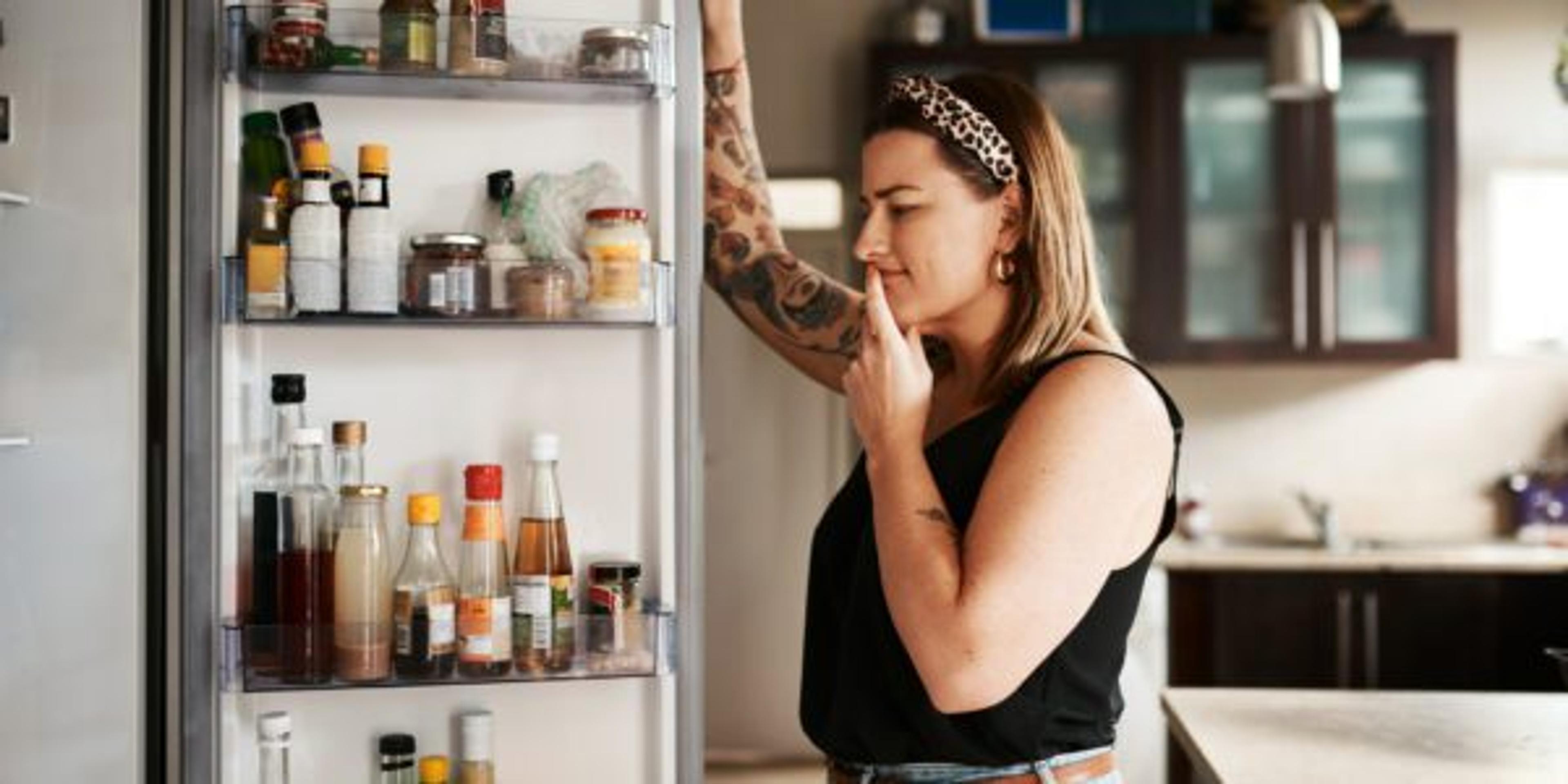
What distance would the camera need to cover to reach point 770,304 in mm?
2234

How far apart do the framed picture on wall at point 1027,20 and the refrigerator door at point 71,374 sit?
3304 millimetres

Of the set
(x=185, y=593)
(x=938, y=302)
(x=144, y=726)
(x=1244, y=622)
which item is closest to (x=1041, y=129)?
(x=938, y=302)

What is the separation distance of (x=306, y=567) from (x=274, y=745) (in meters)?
0.19

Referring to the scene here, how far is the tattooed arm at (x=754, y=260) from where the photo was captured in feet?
7.23

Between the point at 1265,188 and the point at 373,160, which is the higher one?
the point at 1265,188

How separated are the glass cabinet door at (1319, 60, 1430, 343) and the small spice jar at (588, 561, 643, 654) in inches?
131

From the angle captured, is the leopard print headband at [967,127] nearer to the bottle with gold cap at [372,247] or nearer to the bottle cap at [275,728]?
the bottle with gold cap at [372,247]

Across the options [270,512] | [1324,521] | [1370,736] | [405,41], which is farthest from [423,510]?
[1324,521]

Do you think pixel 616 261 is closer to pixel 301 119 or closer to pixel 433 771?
pixel 301 119

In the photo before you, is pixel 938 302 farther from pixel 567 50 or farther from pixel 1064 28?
pixel 1064 28

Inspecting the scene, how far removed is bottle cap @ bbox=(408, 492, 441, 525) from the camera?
6.13ft

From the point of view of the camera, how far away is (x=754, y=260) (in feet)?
7.35

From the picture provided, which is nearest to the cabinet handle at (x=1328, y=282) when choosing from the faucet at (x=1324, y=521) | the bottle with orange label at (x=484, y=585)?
the faucet at (x=1324, y=521)

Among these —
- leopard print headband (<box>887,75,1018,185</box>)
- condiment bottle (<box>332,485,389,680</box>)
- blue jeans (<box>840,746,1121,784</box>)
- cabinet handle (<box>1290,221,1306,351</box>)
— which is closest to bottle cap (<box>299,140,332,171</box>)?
condiment bottle (<box>332,485,389,680</box>)
